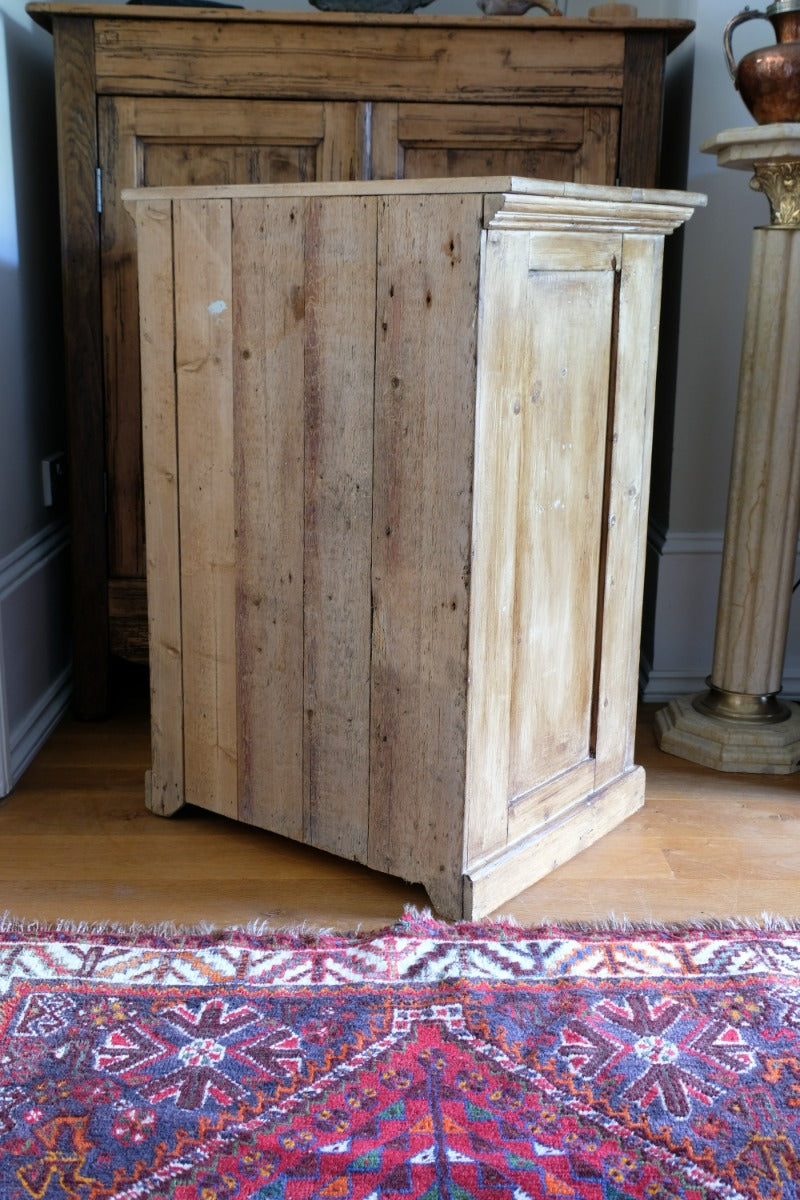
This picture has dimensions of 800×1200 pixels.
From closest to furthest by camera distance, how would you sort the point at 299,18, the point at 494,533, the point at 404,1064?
the point at 404,1064 → the point at 494,533 → the point at 299,18

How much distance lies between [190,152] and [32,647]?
3.20 ft

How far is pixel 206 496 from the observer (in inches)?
73.0

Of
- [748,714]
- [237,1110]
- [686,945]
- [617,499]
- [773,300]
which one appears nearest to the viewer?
[237,1110]

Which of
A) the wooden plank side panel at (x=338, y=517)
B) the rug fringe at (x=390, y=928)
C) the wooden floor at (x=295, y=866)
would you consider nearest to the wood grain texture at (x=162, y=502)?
the wooden floor at (x=295, y=866)

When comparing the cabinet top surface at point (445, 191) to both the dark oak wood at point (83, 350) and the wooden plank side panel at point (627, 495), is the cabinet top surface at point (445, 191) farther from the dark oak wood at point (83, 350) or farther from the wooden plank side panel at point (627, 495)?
the dark oak wood at point (83, 350)

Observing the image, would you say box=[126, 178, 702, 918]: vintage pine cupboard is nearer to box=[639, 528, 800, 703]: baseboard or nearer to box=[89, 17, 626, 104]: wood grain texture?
box=[89, 17, 626, 104]: wood grain texture

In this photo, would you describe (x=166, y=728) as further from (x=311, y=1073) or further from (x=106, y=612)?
(x=311, y=1073)

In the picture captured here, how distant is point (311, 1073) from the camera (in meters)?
1.36

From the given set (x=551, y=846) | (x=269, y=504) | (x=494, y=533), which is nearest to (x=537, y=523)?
(x=494, y=533)

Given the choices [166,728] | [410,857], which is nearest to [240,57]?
[166,728]

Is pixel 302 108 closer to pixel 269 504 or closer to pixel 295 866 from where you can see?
pixel 269 504

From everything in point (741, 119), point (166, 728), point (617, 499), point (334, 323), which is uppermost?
point (741, 119)

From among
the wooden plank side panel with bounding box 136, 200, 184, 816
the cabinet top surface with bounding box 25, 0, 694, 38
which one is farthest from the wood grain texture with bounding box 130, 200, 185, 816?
the cabinet top surface with bounding box 25, 0, 694, 38

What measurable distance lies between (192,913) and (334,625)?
1.48 feet
